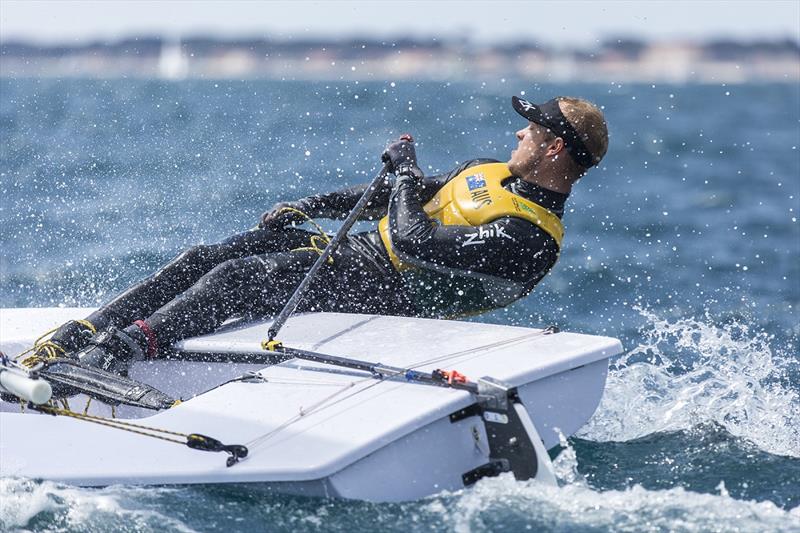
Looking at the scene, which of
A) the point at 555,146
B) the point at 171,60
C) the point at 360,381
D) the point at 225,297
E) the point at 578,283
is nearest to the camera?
the point at 360,381

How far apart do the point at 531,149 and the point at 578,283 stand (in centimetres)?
391

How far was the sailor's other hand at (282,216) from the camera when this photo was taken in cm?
464

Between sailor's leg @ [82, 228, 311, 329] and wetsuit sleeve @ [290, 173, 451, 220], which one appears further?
wetsuit sleeve @ [290, 173, 451, 220]

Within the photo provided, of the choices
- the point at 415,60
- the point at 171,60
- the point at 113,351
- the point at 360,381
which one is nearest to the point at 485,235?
the point at 360,381

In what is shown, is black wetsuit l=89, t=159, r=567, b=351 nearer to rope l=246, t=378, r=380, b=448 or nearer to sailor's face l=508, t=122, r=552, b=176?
sailor's face l=508, t=122, r=552, b=176

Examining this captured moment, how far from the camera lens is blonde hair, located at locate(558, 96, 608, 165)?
420 cm

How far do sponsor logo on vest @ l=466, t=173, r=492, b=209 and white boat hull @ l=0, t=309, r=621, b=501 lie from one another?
0.44 metres

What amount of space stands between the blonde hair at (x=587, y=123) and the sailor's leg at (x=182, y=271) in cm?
115

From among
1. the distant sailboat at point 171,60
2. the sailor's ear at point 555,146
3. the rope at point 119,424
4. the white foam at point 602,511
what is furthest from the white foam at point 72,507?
the distant sailboat at point 171,60

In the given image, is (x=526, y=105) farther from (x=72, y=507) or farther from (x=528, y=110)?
(x=72, y=507)

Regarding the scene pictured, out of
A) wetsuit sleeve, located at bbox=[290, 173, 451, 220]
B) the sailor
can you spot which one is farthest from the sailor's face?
wetsuit sleeve, located at bbox=[290, 173, 451, 220]

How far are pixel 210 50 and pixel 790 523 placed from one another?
317ft

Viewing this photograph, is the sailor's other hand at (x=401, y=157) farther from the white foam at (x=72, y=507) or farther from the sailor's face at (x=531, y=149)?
the white foam at (x=72, y=507)

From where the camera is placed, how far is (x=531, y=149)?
4289 mm
